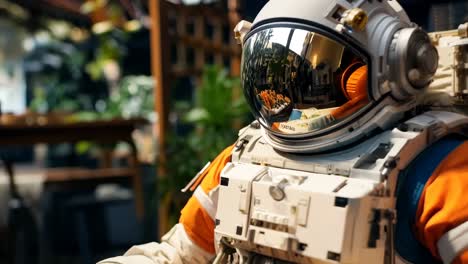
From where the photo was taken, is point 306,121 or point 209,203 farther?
point 209,203

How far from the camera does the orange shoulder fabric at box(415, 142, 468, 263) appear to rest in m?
0.75

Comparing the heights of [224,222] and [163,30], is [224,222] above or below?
below

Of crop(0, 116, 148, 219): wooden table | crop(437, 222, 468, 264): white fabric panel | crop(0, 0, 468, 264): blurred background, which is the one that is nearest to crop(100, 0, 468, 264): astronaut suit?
crop(437, 222, 468, 264): white fabric panel

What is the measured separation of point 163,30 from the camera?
2.54 m

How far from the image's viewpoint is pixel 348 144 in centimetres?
87

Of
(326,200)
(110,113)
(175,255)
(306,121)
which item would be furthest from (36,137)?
(326,200)

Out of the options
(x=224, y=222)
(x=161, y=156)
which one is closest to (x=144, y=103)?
(x=161, y=156)

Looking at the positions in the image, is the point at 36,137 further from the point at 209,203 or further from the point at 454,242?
the point at 454,242

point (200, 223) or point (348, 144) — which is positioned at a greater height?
point (348, 144)

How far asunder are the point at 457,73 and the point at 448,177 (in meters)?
0.23

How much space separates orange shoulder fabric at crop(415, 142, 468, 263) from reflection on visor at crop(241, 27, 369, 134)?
0.16m

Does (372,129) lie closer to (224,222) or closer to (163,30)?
(224,222)

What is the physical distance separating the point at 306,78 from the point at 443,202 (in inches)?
10.8

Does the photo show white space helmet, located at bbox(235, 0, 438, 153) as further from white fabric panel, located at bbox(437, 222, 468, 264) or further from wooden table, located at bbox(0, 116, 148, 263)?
wooden table, located at bbox(0, 116, 148, 263)
